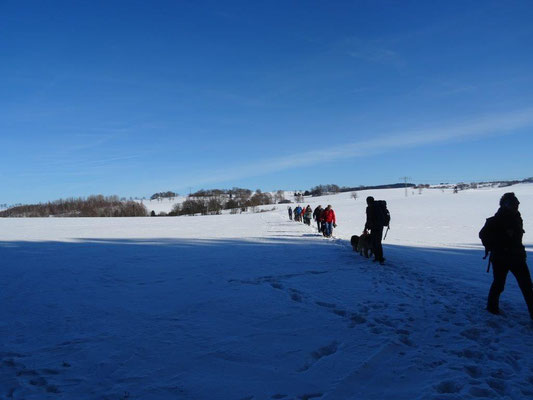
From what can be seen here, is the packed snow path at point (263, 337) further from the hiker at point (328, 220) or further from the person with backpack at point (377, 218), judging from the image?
the hiker at point (328, 220)

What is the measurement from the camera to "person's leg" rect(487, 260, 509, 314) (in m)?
4.80

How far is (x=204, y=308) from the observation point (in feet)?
17.9

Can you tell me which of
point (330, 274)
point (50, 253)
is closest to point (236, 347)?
point (330, 274)

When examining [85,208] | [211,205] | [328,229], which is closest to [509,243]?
[328,229]

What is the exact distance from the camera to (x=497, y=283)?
4.96 metres

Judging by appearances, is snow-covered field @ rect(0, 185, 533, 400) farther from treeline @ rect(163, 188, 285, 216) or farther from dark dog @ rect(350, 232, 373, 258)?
treeline @ rect(163, 188, 285, 216)

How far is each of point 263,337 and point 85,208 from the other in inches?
5080

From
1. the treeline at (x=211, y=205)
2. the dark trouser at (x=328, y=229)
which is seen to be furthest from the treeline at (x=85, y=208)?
the dark trouser at (x=328, y=229)

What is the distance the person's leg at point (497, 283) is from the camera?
480 cm

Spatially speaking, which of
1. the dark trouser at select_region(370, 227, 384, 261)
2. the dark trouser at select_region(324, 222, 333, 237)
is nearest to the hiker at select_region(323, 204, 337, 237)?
the dark trouser at select_region(324, 222, 333, 237)

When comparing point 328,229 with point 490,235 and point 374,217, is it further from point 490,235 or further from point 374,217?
point 490,235

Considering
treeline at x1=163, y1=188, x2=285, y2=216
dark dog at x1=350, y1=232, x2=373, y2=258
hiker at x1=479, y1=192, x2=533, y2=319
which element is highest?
treeline at x1=163, y1=188, x2=285, y2=216

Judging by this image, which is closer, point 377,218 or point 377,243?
point 377,218

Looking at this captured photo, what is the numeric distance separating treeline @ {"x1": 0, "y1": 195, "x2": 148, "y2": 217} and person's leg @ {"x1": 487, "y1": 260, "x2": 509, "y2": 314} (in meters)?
114
